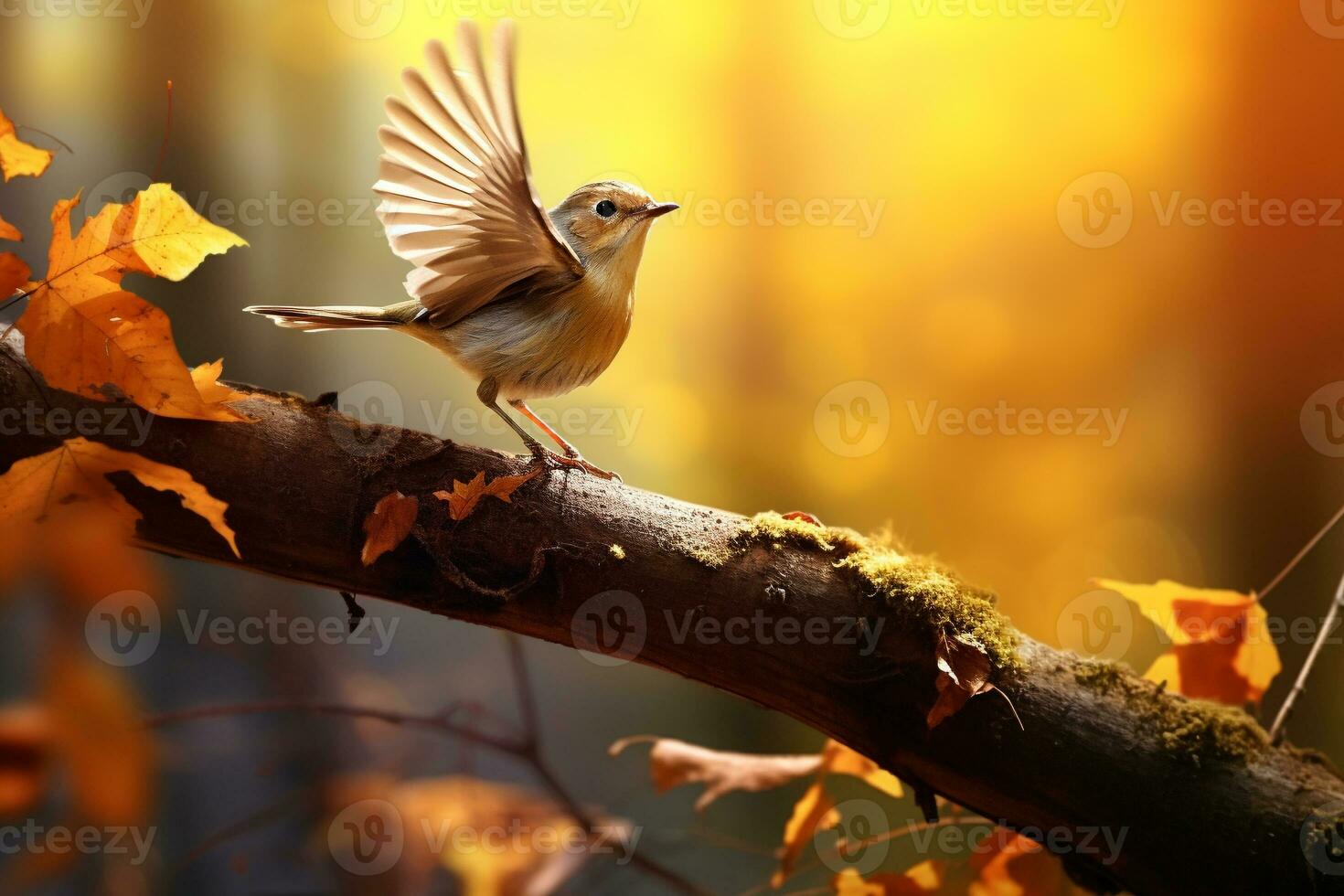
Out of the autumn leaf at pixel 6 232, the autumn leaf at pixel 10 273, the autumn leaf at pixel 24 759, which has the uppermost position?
the autumn leaf at pixel 6 232

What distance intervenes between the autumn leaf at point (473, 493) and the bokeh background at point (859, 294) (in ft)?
2.52

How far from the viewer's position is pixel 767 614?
0.95 m

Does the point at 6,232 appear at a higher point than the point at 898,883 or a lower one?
higher

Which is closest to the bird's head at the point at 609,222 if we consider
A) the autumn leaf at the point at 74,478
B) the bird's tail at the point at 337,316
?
the bird's tail at the point at 337,316

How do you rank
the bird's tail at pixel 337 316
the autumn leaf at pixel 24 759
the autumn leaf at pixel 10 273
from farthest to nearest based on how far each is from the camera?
the autumn leaf at pixel 24 759, the bird's tail at pixel 337 316, the autumn leaf at pixel 10 273

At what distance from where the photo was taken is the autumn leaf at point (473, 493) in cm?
90

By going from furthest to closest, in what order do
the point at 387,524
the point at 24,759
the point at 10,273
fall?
the point at 24,759 < the point at 387,524 < the point at 10,273

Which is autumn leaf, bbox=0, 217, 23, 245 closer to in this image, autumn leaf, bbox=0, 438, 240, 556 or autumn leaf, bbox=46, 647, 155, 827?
autumn leaf, bbox=0, 438, 240, 556

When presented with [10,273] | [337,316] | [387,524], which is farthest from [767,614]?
[10,273]

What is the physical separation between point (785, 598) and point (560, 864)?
0.89m

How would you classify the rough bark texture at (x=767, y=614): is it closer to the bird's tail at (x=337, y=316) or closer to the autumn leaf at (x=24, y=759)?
Result: the bird's tail at (x=337, y=316)

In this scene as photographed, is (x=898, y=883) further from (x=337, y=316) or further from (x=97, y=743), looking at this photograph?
(x=97, y=743)

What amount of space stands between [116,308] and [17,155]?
18cm

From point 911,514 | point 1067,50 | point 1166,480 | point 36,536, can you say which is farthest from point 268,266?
point 1166,480
